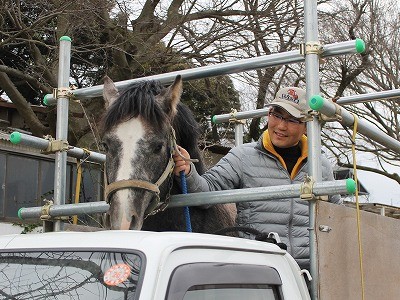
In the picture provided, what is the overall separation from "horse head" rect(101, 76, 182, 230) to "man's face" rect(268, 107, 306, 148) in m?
0.66

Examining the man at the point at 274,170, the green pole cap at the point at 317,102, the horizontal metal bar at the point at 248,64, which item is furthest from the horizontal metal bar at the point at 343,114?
the man at the point at 274,170

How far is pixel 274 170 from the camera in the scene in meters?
3.91

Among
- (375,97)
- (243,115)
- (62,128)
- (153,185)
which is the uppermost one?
(243,115)

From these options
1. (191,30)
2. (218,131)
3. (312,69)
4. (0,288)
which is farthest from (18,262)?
(218,131)

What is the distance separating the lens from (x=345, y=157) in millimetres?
18109

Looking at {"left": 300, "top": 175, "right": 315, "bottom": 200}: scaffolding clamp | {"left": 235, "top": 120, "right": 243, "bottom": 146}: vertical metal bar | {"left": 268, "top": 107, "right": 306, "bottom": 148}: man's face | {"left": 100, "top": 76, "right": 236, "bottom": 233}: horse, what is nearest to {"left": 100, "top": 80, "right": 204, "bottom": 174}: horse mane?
{"left": 100, "top": 76, "right": 236, "bottom": 233}: horse

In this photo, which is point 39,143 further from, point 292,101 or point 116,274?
point 116,274

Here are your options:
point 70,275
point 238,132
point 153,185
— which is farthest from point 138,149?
point 238,132

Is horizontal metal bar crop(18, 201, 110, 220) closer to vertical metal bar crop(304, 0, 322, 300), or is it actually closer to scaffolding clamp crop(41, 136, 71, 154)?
scaffolding clamp crop(41, 136, 71, 154)

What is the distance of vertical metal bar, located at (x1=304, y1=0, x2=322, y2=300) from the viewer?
2.82 metres

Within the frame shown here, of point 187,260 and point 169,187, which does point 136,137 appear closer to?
point 169,187

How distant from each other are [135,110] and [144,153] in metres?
0.28

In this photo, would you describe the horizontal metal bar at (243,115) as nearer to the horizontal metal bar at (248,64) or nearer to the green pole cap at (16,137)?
the horizontal metal bar at (248,64)

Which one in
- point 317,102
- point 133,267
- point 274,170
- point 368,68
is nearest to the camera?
point 133,267
